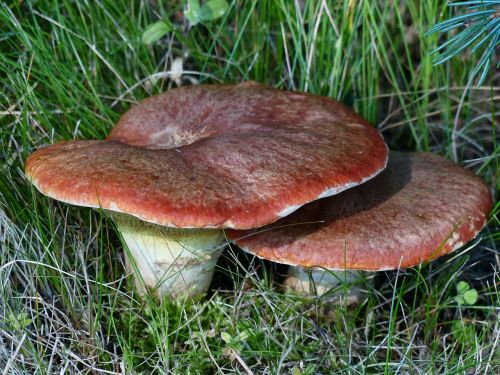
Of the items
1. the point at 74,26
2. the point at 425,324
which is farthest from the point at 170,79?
the point at 425,324

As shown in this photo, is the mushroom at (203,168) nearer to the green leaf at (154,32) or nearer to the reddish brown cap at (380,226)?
the reddish brown cap at (380,226)

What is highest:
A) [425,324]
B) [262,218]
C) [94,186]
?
[94,186]

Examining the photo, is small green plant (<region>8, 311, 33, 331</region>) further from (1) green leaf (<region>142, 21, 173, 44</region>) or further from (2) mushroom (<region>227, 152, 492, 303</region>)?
(1) green leaf (<region>142, 21, 173, 44</region>)

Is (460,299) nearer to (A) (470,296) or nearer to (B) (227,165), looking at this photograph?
(A) (470,296)

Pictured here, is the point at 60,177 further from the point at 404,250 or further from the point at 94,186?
the point at 404,250

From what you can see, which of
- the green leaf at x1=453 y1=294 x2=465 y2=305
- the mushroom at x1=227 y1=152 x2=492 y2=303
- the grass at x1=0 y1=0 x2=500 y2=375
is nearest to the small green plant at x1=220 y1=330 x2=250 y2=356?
the grass at x1=0 y1=0 x2=500 y2=375

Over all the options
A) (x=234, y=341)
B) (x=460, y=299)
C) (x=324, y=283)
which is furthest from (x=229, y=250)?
(x=460, y=299)
